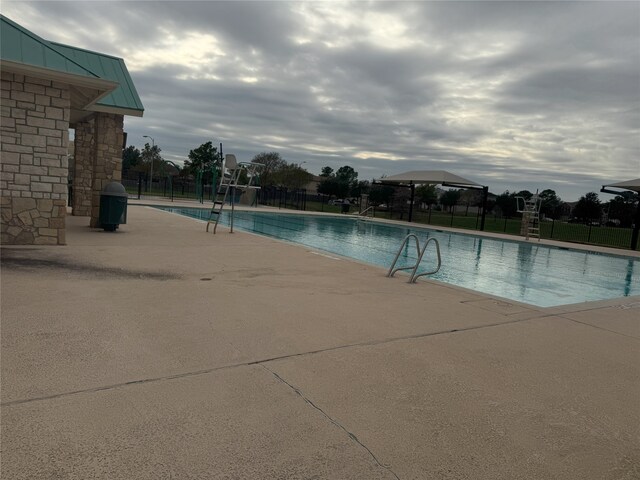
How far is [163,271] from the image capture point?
747cm

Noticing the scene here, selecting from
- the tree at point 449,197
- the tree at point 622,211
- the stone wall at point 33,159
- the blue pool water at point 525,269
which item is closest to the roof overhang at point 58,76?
the stone wall at point 33,159

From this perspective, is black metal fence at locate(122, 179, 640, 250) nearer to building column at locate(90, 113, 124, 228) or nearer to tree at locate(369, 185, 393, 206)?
tree at locate(369, 185, 393, 206)

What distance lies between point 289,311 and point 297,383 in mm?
2055

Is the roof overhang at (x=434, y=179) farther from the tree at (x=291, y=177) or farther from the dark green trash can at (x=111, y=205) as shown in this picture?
the tree at (x=291, y=177)

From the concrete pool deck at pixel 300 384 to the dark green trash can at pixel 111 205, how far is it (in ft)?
17.5

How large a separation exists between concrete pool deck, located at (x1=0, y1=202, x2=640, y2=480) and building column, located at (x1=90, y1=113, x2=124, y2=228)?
6430 millimetres

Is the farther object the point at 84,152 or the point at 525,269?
the point at 84,152

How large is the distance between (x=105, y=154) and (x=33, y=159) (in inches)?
165

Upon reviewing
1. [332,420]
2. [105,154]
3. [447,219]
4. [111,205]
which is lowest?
[332,420]

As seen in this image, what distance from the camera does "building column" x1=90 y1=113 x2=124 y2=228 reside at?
41.7 ft

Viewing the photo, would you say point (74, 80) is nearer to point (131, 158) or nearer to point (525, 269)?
point (525, 269)

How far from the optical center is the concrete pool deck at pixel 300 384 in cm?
260

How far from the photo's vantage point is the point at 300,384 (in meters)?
3.54

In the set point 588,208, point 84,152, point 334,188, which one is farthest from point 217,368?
point 334,188
